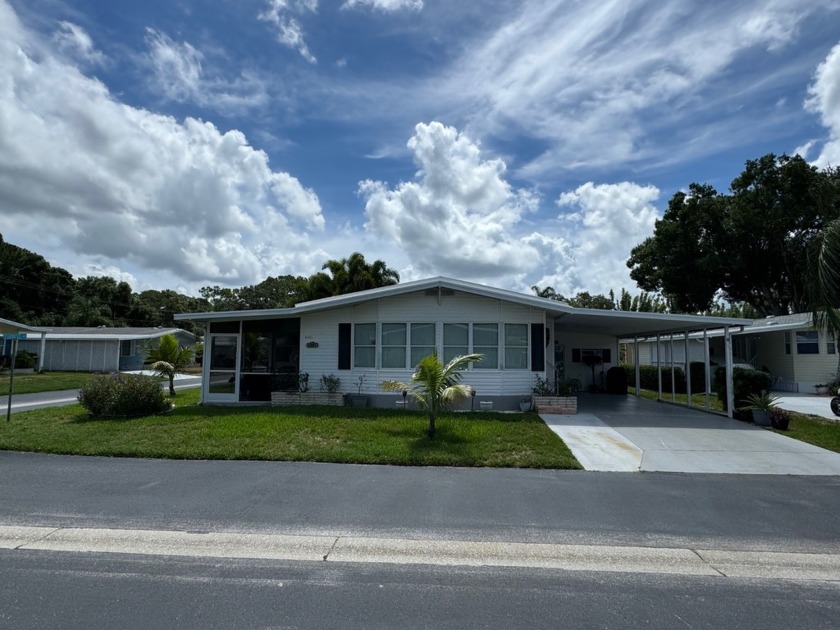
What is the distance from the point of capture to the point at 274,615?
3.47 m

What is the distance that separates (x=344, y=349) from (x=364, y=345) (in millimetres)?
560

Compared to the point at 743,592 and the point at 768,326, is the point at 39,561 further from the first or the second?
the point at 768,326

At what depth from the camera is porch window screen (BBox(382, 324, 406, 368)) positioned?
14195 mm

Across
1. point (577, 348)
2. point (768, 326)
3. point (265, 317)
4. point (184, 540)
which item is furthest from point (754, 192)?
point (184, 540)

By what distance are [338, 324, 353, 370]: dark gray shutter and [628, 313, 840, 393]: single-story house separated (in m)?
10.2

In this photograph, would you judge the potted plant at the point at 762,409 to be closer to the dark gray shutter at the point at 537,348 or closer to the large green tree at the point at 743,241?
the dark gray shutter at the point at 537,348

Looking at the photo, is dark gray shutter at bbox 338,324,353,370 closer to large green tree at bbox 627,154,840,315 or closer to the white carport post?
large green tree at bbox 627,154,840,315

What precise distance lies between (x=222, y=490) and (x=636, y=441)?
758cm

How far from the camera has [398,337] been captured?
14242 millimetres

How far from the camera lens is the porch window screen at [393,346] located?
14.2m

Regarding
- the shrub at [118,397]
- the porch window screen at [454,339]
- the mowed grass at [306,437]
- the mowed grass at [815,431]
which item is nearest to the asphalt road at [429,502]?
the mowed grass at [306,437]

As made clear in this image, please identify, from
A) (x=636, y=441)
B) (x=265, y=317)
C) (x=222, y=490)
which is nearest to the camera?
(x=222, y=490)

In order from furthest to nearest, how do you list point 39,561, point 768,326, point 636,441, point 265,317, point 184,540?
1. point 768,326
2. point 265,317
3. point 636,441
4. point 184,540
5. point 39,561

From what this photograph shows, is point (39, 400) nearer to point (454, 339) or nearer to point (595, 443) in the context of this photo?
point (454, 339)
